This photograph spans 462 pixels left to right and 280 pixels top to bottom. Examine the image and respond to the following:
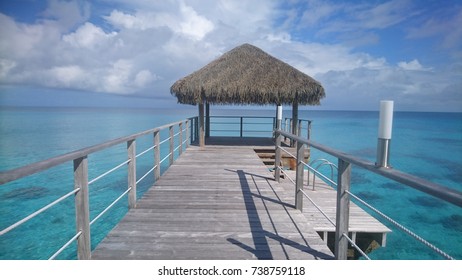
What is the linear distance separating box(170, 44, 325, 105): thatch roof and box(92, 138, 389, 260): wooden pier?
3822 mm

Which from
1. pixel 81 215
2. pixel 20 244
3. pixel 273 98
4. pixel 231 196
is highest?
pixel 273 98

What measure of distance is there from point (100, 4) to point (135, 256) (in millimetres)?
8425

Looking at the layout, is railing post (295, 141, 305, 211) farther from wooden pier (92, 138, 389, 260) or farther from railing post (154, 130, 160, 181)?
railing post (154, 130, 160, 181)

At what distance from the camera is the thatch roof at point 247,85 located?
785cm

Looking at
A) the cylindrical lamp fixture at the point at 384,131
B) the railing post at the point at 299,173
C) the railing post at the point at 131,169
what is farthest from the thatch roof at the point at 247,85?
the cylindrical lamp fixture at the point at 384,131

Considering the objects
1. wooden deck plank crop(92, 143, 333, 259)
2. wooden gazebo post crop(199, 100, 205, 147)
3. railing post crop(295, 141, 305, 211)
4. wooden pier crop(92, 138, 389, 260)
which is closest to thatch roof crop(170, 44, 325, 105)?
wooden gazebo post crop(199, 100, 205, 147)

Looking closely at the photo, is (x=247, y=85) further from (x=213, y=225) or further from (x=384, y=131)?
(x=384, y=131)

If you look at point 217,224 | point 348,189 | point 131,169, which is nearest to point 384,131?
point 348,189

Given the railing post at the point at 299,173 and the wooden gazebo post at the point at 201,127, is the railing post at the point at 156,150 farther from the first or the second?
the wooden gazebo post at the point at 201,127

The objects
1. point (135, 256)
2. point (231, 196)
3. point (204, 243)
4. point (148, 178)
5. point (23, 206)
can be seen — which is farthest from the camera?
point (148, 178)

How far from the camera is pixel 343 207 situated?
193 cm
